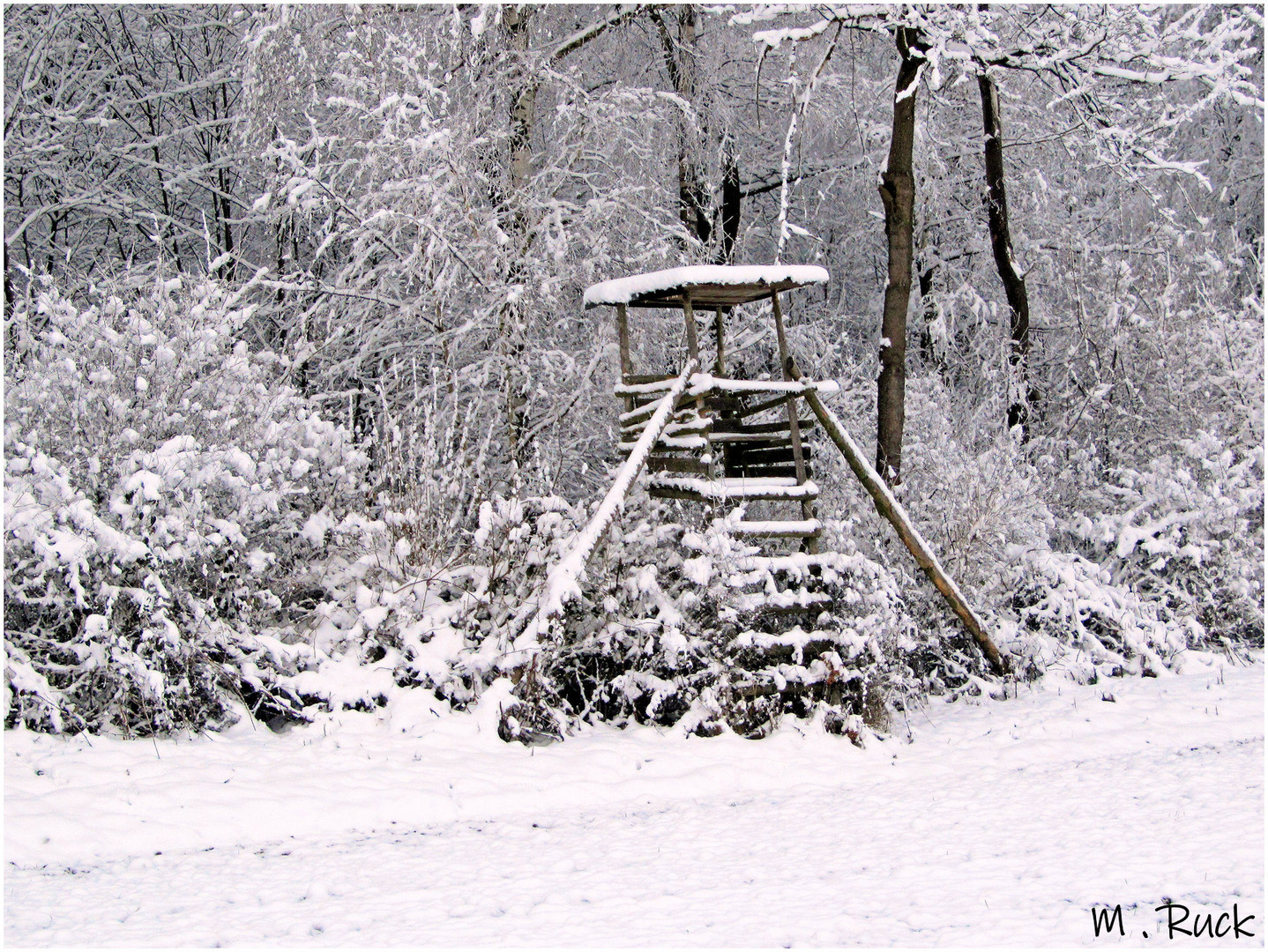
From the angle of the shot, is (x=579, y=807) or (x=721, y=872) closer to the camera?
(x=721, y=872)

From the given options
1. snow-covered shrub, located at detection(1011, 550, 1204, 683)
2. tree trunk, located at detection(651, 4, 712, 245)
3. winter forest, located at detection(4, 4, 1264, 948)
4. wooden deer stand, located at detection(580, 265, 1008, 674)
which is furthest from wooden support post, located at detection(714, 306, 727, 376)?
tree trunk, located at detection(651, 4, 712, 245)

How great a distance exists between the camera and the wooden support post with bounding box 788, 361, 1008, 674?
24.7 feet

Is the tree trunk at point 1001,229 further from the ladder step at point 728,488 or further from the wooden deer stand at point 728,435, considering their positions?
the ladder step at point 728,488

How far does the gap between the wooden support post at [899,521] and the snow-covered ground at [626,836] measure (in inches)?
34.8

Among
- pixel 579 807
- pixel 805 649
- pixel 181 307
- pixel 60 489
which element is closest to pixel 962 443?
pixel 805 649

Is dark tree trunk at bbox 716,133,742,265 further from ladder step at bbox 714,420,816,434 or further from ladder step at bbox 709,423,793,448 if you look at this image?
ladder step at bbox 709,423,793,448

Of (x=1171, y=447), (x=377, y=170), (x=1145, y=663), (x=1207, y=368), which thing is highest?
(x=377, y=170)

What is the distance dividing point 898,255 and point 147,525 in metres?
6.72

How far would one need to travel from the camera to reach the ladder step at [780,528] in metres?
7.14

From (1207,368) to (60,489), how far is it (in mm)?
10385

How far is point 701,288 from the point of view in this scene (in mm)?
7262

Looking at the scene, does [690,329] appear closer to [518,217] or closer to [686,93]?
[518,217]

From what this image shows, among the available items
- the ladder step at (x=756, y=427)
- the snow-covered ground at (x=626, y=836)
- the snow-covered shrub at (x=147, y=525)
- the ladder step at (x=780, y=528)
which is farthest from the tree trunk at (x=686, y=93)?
the snow-covered ground at (x=626, y=836)

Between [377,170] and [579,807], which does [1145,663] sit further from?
[377,170]
